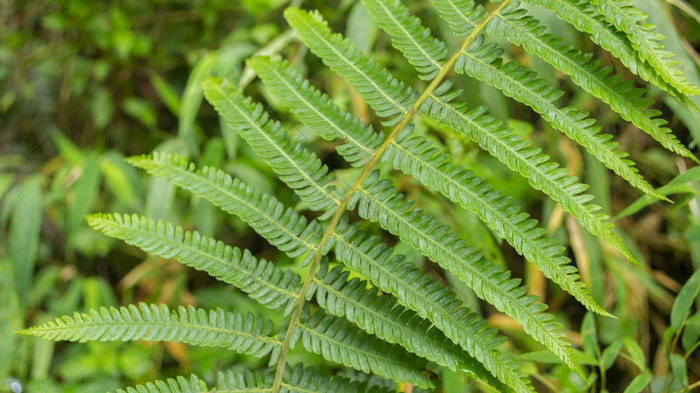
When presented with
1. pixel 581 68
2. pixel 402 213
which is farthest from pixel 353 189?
pixel 581 68

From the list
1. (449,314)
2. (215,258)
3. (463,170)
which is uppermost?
(463,170)

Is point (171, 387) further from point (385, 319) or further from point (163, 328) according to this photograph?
point (385, 319)

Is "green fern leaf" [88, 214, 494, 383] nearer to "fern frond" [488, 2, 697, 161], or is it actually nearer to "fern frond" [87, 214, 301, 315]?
"fern frond" [87, 214, 301, 315]

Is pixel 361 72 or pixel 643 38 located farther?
pixel 361 72

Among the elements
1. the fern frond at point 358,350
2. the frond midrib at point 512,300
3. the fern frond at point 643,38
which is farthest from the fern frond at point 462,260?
the fern frond at point 643,38

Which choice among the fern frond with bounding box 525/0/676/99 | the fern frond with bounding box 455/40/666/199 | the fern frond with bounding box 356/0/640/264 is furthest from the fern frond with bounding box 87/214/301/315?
the fern frond with bounding box 525/0/676/99

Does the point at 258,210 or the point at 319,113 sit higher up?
the point at 319,113

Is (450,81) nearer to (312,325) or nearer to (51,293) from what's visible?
(312,325)
